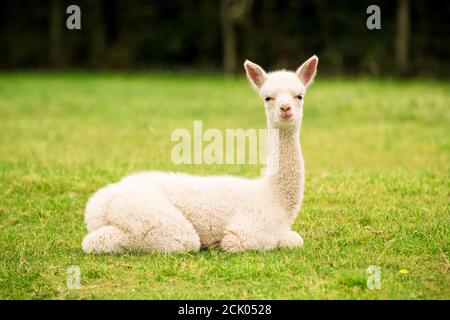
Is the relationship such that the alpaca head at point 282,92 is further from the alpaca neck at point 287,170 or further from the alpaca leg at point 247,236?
the alpaca leg at point 247,236

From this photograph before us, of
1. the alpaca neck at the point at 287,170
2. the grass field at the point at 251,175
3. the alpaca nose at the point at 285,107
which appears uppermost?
the alpaca nose at the point at 285,107

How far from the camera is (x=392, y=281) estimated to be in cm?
541

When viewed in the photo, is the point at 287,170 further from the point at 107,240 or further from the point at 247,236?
the point at 107,240

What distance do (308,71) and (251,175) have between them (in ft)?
11.6

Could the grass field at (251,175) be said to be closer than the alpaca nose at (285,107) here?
Yes

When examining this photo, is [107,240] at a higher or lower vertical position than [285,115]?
lower

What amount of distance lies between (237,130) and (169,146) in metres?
2.14

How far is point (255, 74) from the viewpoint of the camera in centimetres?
659

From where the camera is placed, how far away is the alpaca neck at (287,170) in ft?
21.3

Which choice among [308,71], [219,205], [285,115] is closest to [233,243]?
[219,205]

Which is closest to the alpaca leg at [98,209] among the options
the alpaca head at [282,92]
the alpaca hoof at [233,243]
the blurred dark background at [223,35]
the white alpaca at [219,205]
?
the white alpaca at [219,205]

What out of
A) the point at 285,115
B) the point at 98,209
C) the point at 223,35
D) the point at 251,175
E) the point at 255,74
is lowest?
the point at 251,175

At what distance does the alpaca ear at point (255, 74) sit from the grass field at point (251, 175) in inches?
57.9
